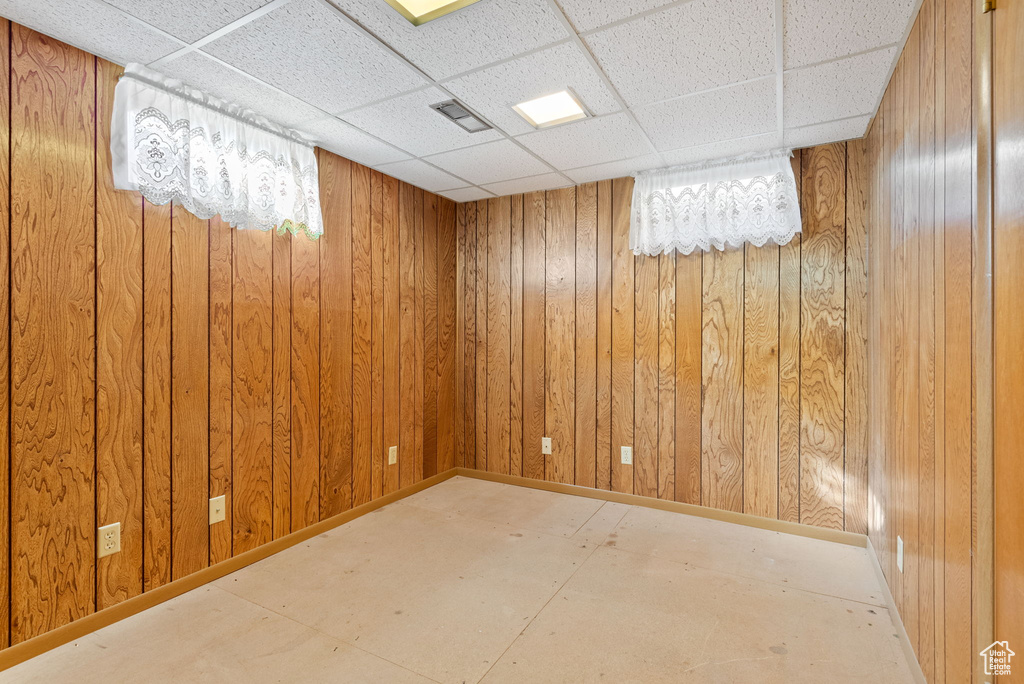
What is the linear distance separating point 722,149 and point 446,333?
93.0 inches

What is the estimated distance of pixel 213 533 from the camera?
7.41ft

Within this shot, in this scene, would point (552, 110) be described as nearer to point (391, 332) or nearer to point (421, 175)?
point (421, 175)

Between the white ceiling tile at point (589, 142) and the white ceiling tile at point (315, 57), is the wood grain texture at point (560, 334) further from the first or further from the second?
the white ceiling tile at point (315, 57)

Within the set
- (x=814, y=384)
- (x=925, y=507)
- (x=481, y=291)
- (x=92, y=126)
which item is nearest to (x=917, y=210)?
(x=925, y=507)

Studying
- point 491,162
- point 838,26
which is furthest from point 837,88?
point 491,162

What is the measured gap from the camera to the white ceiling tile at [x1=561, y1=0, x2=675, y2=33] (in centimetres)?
150

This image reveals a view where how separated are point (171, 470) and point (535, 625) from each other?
1.74 m

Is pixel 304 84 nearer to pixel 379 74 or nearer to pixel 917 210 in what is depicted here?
pixel 379 74

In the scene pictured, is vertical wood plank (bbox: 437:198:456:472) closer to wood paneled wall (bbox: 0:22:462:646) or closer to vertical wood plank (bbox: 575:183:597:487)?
wood paneled wall (bbox: 0:22:462:646)

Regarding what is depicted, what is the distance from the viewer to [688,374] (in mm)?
3047

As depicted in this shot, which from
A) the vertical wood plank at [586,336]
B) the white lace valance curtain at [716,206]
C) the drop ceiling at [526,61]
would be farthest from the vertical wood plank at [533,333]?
the drop ceiling at [526,61]

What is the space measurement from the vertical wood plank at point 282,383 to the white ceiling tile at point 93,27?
3.11 ft

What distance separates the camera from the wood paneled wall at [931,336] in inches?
47.3

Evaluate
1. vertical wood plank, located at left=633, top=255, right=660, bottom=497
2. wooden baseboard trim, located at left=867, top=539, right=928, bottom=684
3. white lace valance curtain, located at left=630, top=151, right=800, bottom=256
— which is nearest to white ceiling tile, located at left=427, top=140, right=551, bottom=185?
white lace valance curtain, located at left=630, top=151, right=800, bottom=256
